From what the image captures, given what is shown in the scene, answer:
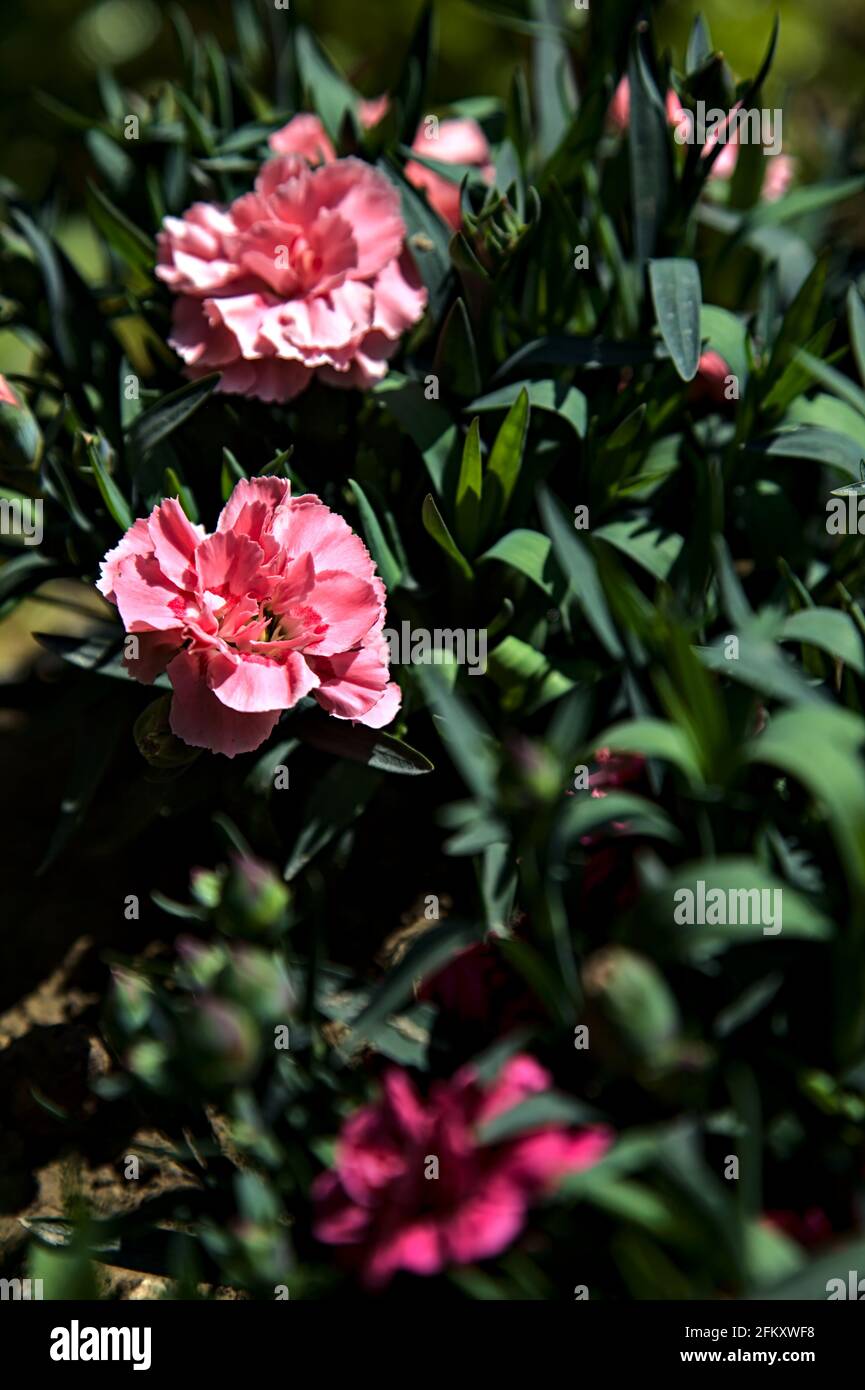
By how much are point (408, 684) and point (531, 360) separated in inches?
12.7

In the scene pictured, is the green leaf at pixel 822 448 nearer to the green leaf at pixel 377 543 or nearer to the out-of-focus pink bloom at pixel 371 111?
the green leaf at pixel 377 543

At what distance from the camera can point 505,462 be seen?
3.59ft

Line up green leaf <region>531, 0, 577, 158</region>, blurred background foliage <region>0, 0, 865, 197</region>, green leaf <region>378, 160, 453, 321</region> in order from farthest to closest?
blurred background foliage <region>0, 0, 865, 197</region>
green leaf <region>531, 0, 577, 158</region>
green leaf <region>378, 160, 453, 321</region>

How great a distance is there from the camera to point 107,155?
4.67 ft

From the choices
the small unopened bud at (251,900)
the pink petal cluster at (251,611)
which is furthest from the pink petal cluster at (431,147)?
the small unopened bud at (251,900)

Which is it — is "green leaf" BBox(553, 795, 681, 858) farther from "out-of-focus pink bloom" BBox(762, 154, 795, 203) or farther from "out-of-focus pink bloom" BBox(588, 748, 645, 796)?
"out-of-focus pink bloom" BBox(762, 154, 795, 203)

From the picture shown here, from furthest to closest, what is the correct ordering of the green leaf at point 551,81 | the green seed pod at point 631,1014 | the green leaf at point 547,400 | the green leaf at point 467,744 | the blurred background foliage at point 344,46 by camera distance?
the blurred background foliage at point 344,46 → the green leaf at point 551,81 → the green leaf at point 547,400 → the green leaf at point 467,744 → the green seed pod at point 631,1014

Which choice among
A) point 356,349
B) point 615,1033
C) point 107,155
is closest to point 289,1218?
point 615,1033

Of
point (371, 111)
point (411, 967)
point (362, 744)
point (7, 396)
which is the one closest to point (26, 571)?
point (7, 396)

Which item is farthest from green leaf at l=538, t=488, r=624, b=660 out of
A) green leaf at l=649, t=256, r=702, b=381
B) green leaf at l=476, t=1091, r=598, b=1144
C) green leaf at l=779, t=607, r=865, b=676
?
green leaf at l=476, t=1091, r=598, b=1144

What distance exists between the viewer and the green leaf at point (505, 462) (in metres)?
1.07

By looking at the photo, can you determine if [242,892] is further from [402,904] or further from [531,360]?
[531,360]

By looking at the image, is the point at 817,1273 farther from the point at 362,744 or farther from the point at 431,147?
the point at 431,147

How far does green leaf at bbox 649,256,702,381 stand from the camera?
3.48 feet
